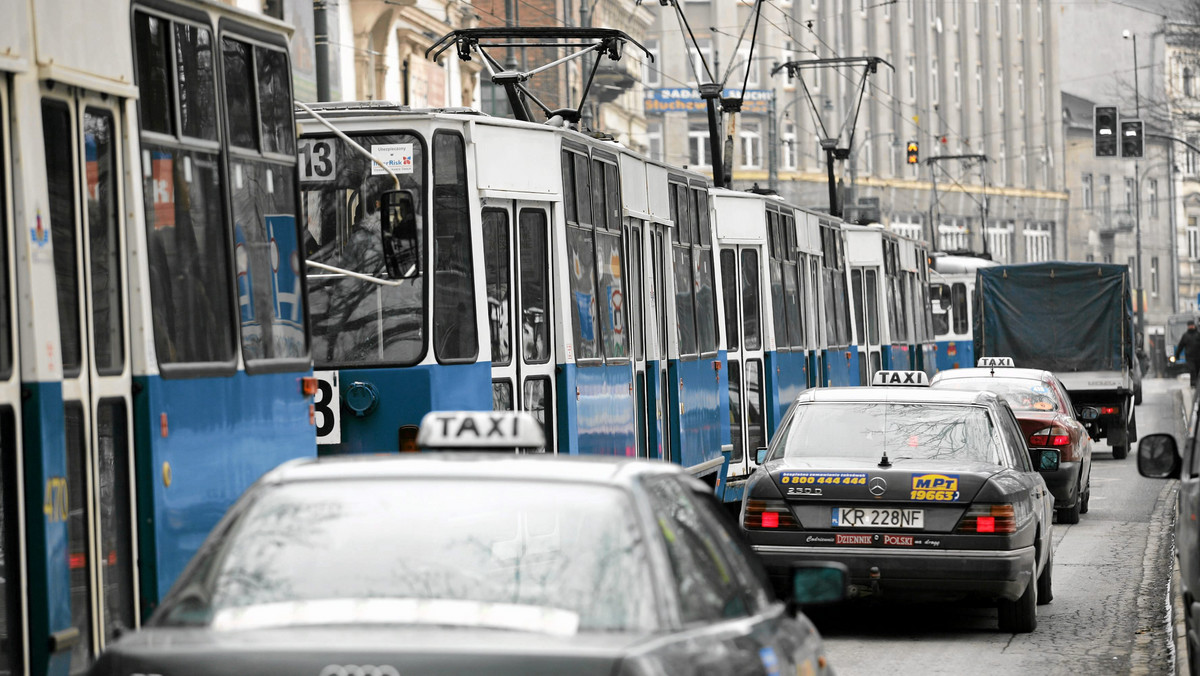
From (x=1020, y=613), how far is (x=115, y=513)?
6277 millimetres

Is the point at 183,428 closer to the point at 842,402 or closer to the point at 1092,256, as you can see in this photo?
the point at 842,402

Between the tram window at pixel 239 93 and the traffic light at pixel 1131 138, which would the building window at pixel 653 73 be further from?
the tram window at pixel 239 93

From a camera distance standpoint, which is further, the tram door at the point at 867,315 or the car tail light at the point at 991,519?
the tram door at the point at 867,315

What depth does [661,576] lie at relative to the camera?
4477 mm

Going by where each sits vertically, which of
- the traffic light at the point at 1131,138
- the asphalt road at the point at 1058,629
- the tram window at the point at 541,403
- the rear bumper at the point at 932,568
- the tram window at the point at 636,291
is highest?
the traffic light at the point at 1131,138

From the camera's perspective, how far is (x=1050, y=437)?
62.6ft

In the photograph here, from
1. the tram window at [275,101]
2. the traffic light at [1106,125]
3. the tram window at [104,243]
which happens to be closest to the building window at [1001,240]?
the traffic light at [1106,125]

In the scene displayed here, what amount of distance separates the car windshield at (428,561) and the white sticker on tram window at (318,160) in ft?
22.7

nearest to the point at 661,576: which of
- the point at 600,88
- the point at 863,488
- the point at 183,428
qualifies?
the point at 183,428

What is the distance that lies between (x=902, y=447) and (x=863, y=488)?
59 cm

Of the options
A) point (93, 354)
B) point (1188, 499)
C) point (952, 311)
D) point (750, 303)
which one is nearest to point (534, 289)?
point (1188, 499)

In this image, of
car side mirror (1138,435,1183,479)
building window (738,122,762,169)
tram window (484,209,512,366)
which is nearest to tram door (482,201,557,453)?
tram window (484,209,512,366)

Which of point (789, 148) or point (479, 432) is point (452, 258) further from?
point (789, 148)

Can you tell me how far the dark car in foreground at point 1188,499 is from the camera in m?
7.81
